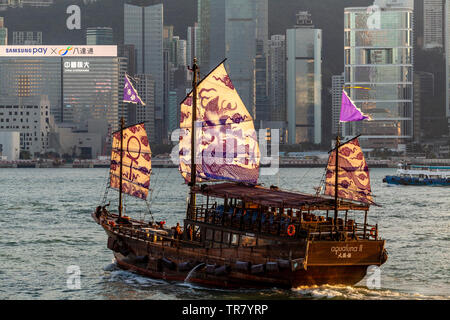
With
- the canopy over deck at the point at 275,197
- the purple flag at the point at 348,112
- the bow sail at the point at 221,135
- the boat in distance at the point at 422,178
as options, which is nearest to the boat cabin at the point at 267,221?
the canopy over deck at the point at 275,197

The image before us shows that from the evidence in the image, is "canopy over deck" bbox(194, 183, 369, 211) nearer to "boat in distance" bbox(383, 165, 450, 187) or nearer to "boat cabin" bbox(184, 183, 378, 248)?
"boat cabin" bbox(184, 183, 378, 248)

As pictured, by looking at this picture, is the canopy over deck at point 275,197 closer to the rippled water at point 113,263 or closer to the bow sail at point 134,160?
the rippled water at point 113,263

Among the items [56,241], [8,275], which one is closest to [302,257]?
[8,275]

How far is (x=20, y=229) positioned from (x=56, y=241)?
8874 millimetres

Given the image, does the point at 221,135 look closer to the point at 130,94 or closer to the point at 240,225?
the point at 240,225

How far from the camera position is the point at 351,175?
1629 inches

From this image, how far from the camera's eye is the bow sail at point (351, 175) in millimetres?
41156

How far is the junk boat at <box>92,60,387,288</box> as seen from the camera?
3631 cm

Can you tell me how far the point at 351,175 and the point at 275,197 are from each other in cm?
478

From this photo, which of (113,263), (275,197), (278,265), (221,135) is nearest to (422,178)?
(221,135)

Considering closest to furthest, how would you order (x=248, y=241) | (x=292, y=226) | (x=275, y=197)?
(x=292, y=226) < (x=248, y=241) < (x=275, y=197)

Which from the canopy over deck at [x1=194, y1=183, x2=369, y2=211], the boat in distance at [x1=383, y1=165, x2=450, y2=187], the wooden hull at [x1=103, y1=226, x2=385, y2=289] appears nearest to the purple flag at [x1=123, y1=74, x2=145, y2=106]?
the canopy over deck at [x1=194, y1=183, x2=369, y2=211]

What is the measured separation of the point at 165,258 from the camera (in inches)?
1586

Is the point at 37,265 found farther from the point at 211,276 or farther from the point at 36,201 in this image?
the point at 36,201
